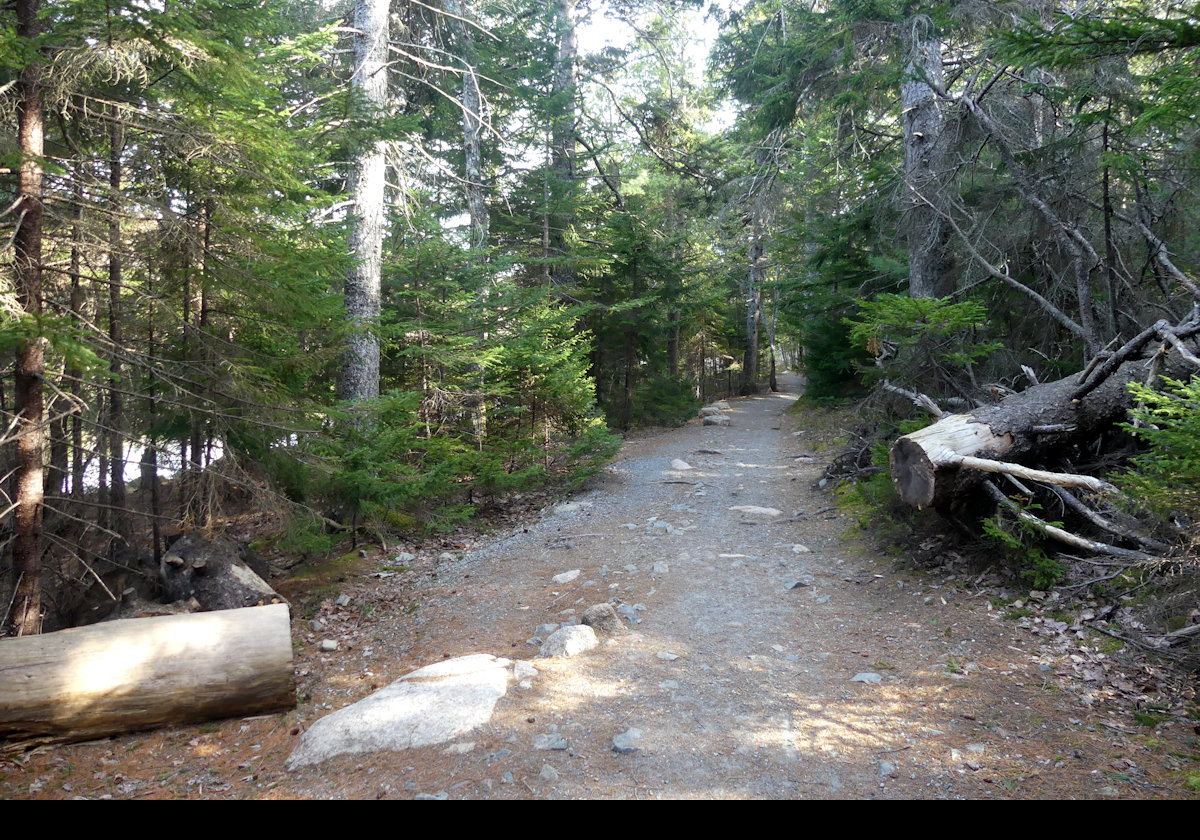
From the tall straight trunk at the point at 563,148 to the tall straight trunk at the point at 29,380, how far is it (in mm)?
10163

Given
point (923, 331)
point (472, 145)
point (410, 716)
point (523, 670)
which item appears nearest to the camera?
point (410, 716)

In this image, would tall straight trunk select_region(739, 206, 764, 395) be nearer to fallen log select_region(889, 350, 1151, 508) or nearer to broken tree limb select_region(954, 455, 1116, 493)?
fallen log select_region(889, 350, 1151, 508)

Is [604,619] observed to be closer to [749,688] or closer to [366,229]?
[749,688]

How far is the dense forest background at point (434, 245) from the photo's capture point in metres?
4.95

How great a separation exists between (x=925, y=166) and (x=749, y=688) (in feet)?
32.0

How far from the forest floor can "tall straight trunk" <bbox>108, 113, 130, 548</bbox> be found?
2.37 meters

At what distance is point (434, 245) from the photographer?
10391mm

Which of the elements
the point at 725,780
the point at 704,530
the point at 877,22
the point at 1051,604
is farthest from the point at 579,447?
the point at 877,22

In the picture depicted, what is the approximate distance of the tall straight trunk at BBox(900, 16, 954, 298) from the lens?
9648 millimetres

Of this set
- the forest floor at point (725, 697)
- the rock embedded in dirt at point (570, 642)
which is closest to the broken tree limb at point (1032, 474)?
the forest floor at point (725, 697)

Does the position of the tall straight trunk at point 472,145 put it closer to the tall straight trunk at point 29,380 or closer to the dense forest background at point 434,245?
the dense forest background at point 434,245

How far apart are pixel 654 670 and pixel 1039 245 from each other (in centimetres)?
830

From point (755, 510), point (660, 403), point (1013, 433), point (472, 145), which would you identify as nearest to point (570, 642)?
point (1013, 433)

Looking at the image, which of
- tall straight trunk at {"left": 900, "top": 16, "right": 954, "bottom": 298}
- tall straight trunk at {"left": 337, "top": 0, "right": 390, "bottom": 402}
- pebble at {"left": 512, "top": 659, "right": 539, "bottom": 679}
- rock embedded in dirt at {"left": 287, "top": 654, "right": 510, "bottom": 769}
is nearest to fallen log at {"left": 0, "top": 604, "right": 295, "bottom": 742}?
rock embedded in dirt at {"left": 287, "top": 654, "right": 510, "bottom": 769}
